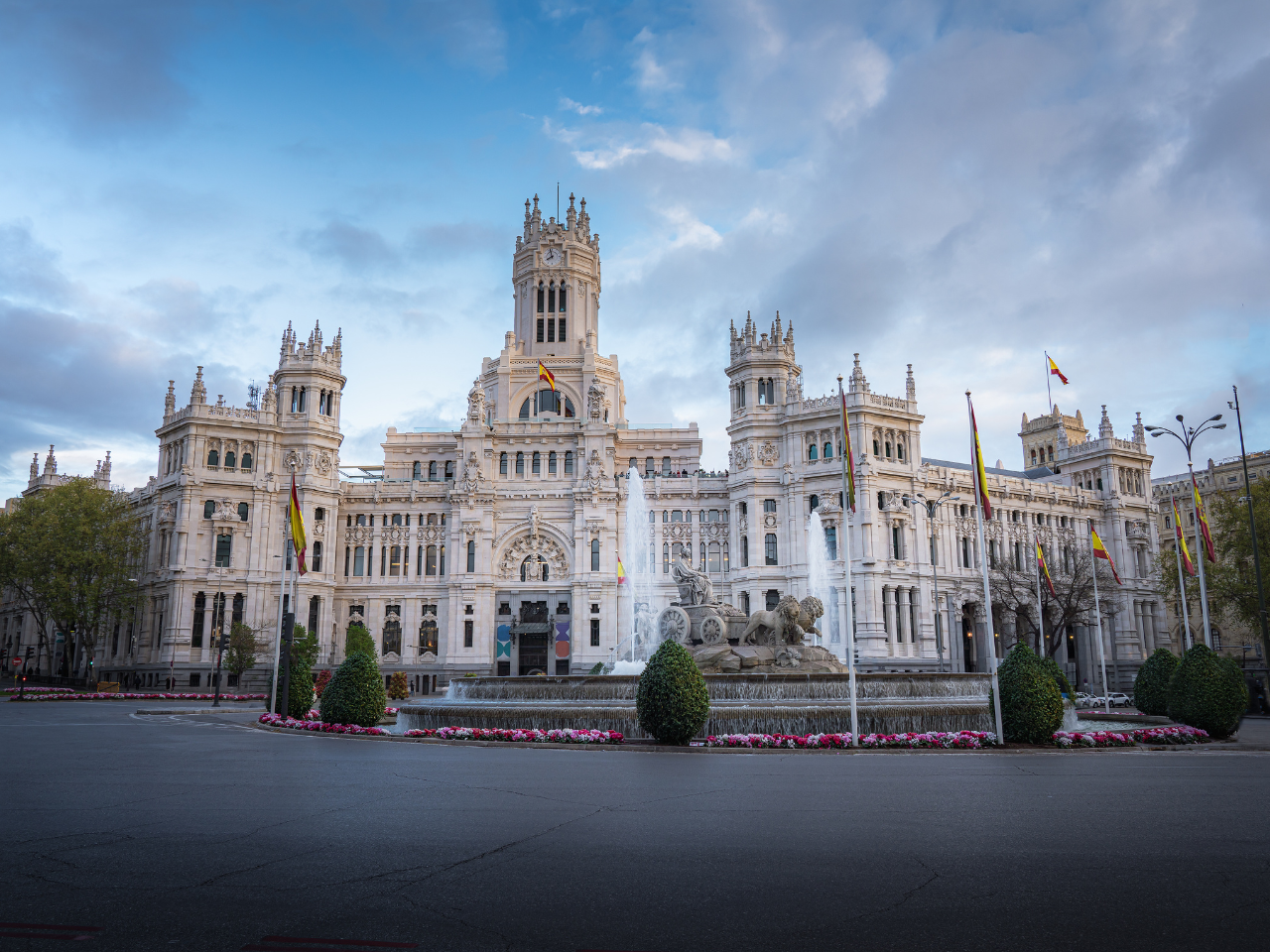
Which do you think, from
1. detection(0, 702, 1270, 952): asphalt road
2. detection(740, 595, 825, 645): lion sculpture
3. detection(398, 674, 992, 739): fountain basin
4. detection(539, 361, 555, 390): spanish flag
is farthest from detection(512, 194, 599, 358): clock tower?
detection(0, 702, 1270, 952): asphalt road

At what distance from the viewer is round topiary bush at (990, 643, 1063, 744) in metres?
23.4

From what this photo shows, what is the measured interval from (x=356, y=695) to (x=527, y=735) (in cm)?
633

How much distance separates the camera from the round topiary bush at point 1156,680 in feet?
115

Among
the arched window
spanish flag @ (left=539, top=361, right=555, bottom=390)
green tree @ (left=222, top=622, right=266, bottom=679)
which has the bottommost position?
green tree @ (left=222, top=622, right=266, bottom=679)

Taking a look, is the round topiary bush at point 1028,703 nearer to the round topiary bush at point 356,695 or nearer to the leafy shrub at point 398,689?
the round topiary bush at point 356,695

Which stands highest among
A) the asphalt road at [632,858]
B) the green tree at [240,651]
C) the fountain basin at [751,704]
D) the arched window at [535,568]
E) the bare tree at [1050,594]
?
the arched window at [535,568]

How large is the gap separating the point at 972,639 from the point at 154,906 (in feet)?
276

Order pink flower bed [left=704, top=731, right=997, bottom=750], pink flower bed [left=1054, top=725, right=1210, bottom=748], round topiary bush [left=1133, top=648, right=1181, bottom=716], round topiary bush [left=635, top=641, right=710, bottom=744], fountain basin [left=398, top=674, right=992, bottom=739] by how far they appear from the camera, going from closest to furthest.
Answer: round topiary bush [left=635, top=641, right=710, bottom=744], pink flower bed [left=704, top=731, right=997, bottom=750], pink flower bed [left=1054, top=725, right=1210, bottom=748], fountain basin [left=398, top=674, right=992, bottom=739], round topiary bush [left=1133, top=648, right=1181, bottom=716]

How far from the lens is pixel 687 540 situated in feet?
271

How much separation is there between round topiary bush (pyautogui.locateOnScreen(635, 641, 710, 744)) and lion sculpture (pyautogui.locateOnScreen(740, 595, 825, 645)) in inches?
509

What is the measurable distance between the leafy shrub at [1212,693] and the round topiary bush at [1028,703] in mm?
5802

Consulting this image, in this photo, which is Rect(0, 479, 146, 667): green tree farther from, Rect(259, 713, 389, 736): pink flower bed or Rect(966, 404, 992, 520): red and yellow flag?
Rect(966, 404, 992, 520): red and yellow flag

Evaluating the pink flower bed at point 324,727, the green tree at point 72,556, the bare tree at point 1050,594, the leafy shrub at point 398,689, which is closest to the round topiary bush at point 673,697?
the pink flower bed at point 324,727

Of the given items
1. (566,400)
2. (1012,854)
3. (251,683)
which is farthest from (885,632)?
(1012,854)
